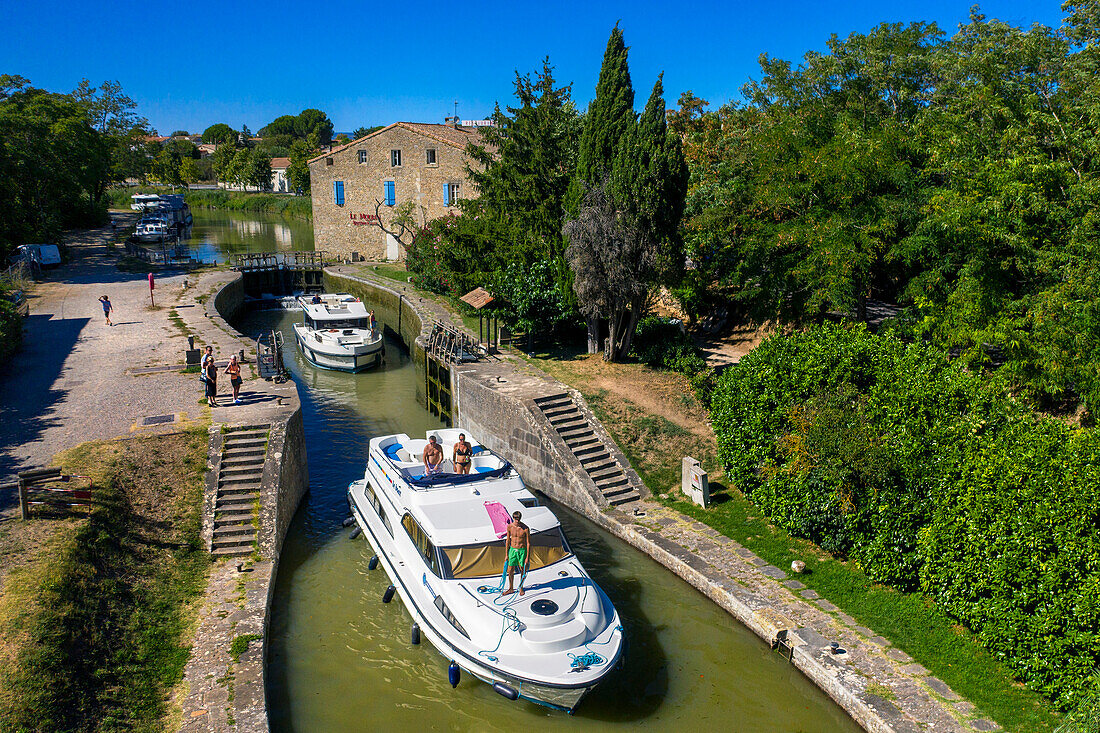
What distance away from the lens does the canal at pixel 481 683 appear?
1110cm

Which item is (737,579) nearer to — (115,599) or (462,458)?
(462,458)

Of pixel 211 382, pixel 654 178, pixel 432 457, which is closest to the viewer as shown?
pixel 432 457

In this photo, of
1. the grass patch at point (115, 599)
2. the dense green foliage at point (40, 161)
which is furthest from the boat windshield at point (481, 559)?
the dense green foliage at point (40, 161)

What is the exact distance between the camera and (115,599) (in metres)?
12.0

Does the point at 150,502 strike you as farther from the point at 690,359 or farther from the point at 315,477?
the point at 690,359

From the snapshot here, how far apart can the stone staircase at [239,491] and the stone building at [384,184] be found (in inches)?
1008

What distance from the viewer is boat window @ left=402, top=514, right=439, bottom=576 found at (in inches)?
492

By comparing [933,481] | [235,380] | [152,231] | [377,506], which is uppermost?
[152,231]

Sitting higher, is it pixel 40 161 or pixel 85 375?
pixel 40 161

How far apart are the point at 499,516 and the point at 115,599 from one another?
22.1ft

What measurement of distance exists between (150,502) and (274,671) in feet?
16.9

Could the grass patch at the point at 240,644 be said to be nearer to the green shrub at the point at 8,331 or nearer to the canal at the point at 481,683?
the canal at the point at 481,683

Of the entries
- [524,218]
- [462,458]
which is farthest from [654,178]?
[462,458]

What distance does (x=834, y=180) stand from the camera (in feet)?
77.5
